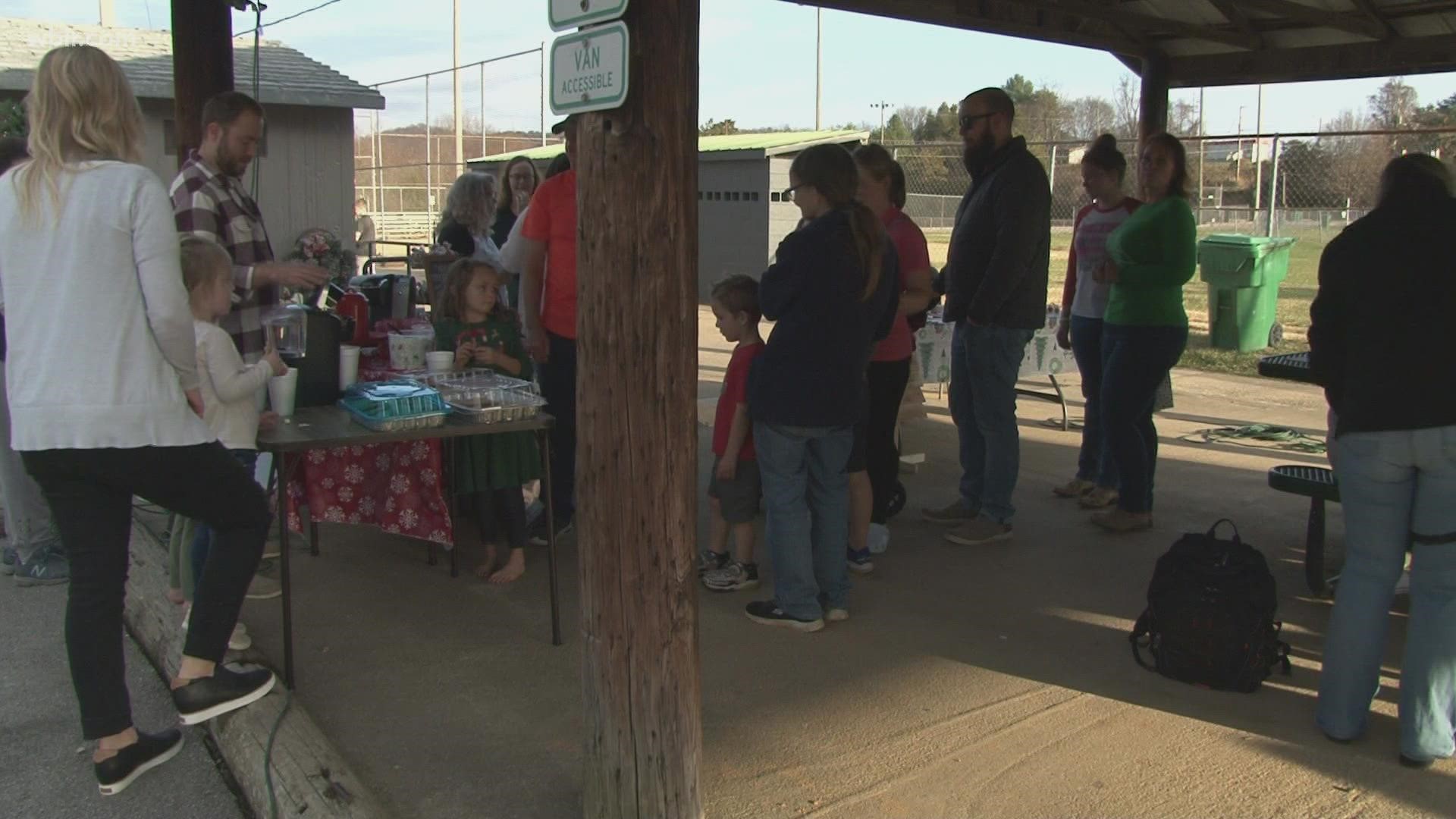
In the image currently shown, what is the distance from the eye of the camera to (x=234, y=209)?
4.43m

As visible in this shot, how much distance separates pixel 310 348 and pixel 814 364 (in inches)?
75.2

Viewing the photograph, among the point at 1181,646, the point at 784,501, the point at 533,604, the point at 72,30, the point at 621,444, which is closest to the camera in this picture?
the point at 621,444

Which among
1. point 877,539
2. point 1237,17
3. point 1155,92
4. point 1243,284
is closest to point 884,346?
point 877,539

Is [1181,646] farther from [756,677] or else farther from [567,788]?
[567,788]

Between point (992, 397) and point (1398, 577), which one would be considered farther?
point (992, 397)

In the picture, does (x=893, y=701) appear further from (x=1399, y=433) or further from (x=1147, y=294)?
(x=1147, y=294)

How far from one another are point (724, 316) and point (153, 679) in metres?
2.41

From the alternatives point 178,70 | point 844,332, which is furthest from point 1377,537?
point 178,70

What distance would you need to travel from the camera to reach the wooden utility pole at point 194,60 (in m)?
6.27

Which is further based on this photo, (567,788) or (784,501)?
(784,501)

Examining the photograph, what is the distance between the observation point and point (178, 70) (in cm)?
633

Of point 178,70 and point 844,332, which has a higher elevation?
point 178,70

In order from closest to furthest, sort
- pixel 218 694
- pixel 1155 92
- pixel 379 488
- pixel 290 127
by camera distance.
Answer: pixel 218 694, pixel 379 488, pixel 1155 92, pixel 290 127

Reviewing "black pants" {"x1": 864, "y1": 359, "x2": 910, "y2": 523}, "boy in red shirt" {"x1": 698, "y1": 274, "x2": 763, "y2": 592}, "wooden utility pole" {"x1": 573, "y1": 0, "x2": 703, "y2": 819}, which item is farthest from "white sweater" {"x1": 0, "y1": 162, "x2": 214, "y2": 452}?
"black pants" {"x1": 864, "y1": 359, "x2": 910, "y2": 523}
